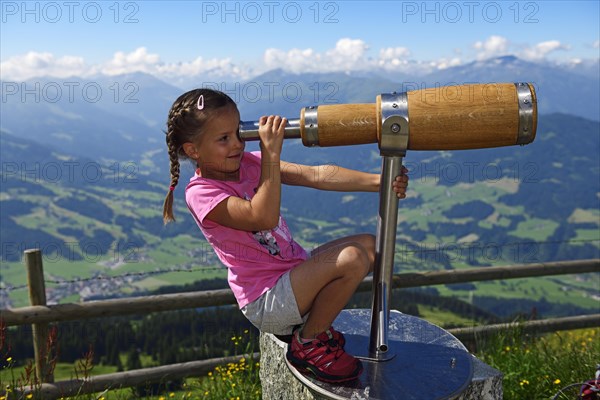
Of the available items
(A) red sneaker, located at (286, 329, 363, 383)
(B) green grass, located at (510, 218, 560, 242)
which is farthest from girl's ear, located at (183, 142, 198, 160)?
(B) green grass, located at (510, 218, 560, 242)

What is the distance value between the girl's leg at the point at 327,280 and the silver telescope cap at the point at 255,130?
0.51 metres

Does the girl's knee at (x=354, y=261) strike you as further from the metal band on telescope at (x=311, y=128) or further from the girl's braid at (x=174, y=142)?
the girl's braid at (x=174, y=142)

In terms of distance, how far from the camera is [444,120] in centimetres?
202

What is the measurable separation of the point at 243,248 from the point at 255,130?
0.54 m

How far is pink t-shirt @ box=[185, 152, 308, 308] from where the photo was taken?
7.87 feet

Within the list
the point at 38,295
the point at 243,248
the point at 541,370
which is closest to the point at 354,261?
the point at 243,248

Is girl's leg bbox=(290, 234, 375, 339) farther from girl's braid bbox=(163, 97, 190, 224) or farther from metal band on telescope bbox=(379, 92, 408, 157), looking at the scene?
girl's braid bbox=(163, 97, 190, 224)

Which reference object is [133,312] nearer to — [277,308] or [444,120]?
[277,308]

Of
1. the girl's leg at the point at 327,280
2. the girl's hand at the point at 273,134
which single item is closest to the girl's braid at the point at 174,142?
the girl's hand at the point at 273,134

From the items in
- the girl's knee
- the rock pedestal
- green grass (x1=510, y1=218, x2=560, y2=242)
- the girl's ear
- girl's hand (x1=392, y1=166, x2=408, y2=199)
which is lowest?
green grass (x1=510, y1=218, x2=560, y2=242)

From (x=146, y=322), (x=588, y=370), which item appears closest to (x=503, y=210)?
(x=146, y=322)

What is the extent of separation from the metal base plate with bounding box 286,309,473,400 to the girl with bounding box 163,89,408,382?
8 centimetres

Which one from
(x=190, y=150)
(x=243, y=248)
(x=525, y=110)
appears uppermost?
(x=525, y=110)

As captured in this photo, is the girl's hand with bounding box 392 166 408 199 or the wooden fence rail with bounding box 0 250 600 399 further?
the wooden fence rail with bounding box 0 250 600 399
